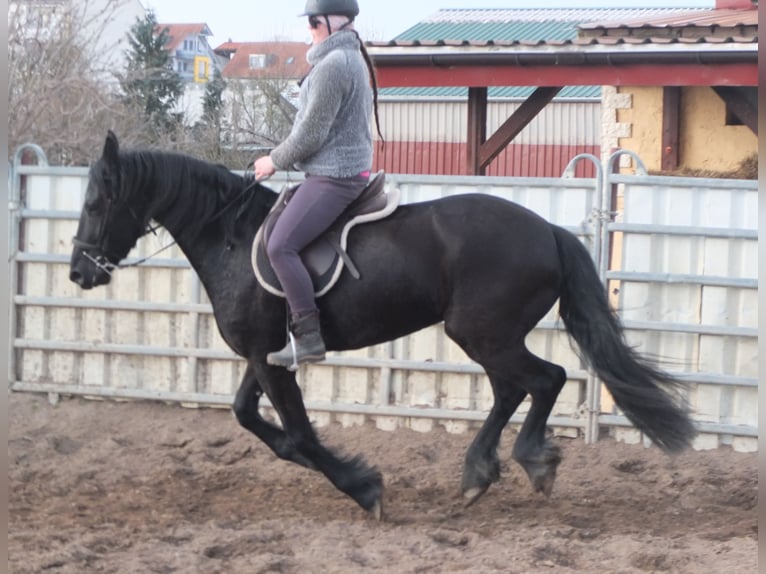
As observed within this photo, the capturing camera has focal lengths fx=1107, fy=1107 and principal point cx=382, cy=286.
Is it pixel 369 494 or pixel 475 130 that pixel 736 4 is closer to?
pixel 475 130

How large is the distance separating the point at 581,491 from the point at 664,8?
44269 millimetres

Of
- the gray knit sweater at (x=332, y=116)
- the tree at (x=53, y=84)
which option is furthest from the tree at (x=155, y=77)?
the gray knit sweater at (x=332, y=116)

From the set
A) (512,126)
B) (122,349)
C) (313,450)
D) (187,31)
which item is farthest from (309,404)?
(187,31)

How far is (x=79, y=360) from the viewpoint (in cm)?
865

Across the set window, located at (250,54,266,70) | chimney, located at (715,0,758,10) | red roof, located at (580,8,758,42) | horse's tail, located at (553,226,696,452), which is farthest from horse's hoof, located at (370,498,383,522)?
window, located at (250,54,266,70)

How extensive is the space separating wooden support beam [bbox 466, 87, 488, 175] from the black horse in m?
7.61

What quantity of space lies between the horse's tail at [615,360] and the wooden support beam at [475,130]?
7.54 m

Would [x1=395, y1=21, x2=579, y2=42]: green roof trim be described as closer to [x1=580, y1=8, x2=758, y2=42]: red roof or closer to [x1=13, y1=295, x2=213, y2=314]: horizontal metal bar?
[x1=580, y1=8, x2=758, y2=42]: red roof

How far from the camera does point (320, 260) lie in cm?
584

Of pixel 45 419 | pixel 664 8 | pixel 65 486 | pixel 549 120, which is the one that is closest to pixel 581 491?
pixel 65 486

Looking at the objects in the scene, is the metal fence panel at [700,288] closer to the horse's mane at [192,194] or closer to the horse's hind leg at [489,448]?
the horse's hind leg at [489,448]

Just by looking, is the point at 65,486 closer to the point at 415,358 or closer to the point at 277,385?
the point at 277,385

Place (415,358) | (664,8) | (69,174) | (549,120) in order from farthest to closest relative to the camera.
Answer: (664,8) < (549,120) < (69,174) < (415,358)

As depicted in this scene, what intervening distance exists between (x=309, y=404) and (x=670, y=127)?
7254mm
